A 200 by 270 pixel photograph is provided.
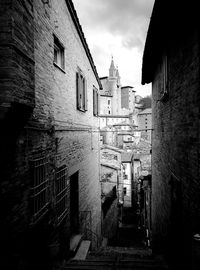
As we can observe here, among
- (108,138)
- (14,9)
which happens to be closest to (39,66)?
(14,9)

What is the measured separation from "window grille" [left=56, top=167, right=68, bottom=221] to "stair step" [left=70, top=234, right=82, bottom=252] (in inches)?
54.8

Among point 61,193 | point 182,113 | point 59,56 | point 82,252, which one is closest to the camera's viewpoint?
point 182,113

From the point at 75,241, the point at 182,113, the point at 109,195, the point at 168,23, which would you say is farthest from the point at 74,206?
the point at 109,195

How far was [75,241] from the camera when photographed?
24.1ft

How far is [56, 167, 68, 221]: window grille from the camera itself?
5819mm

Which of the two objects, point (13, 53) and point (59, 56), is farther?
point (59, 56)

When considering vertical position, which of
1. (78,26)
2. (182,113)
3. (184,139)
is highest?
(78,26)

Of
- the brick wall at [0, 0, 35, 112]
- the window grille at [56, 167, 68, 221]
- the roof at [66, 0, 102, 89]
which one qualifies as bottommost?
the window grille at [56, 167, 68, 221]

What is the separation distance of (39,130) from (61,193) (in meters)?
2.34

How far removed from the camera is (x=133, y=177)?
2934cm

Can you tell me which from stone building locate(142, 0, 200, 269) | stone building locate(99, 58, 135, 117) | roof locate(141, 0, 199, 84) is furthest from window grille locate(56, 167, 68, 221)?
stone building locate(99, 58, 135, 117)

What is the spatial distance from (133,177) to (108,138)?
18603 millimetres

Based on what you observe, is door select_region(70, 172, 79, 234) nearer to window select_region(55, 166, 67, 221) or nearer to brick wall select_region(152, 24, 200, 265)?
window select_region(55, 166, 67, 221)

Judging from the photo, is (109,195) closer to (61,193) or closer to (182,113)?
(61,193)
